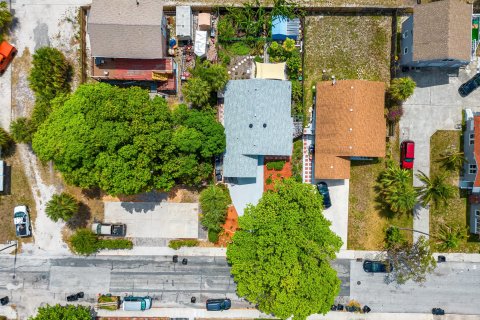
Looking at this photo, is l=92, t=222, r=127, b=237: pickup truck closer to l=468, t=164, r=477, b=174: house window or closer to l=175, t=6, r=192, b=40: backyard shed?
l=175, t=6, r=192, b=40: backyard shed

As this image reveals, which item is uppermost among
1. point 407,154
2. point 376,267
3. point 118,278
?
point 407,154

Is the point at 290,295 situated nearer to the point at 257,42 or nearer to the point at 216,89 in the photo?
the point at 216,89

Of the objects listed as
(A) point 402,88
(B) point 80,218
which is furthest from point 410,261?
(B) point 80,218

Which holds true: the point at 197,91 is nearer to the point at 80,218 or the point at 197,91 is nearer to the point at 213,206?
the point at 213,206

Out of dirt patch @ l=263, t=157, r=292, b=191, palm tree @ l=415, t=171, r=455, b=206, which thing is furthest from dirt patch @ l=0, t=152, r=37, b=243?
palm tree @ l=415, t=171, r=455, b=206

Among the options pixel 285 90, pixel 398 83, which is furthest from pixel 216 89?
pixel 398 83

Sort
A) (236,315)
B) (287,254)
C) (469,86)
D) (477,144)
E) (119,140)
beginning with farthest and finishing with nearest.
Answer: (236,315) → (469,86) → (477,144) → (119,140) → (287,254)

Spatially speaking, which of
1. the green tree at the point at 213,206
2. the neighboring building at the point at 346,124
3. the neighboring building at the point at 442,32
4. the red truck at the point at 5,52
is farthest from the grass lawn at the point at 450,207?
the red truck at the point at 5,52
